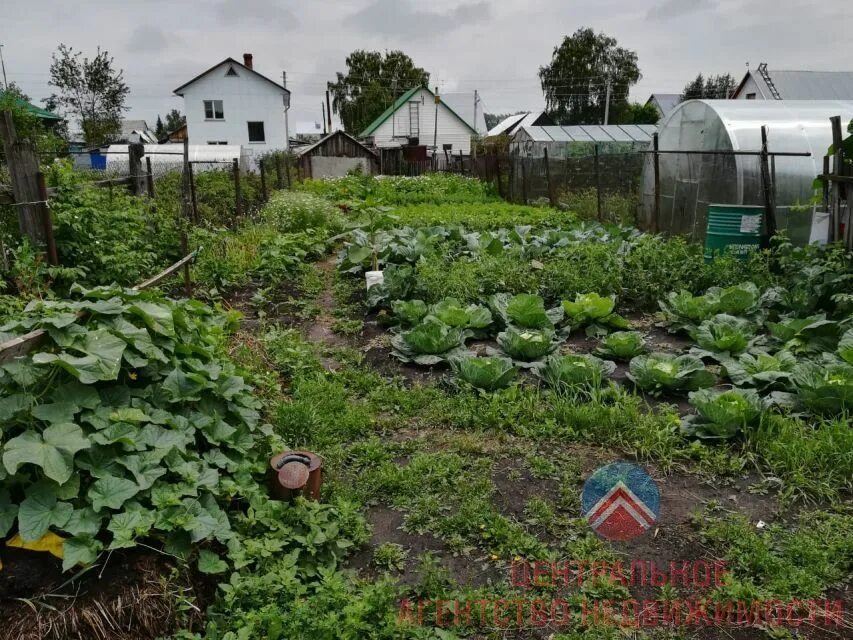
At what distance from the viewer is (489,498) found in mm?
3471

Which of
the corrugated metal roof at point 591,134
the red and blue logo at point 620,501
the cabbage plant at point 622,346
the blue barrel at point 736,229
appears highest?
the corrugated metal roof at point 591,134

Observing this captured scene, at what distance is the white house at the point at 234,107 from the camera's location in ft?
125

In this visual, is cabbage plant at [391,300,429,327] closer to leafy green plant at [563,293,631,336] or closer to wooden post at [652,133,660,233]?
leafy green plant at [563,293,631,336]

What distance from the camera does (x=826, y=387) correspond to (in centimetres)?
402

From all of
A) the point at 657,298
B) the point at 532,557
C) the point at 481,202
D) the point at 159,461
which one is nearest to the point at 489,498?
the point at 532,557

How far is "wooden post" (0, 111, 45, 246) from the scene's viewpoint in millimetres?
5340

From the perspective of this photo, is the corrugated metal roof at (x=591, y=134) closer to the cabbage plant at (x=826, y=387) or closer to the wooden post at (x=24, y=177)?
the wooden post at (x=24, y=177)

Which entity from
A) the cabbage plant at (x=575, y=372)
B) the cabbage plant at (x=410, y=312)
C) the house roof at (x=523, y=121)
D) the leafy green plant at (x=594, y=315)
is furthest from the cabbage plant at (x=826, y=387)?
the house roof at (x=523, y=121)

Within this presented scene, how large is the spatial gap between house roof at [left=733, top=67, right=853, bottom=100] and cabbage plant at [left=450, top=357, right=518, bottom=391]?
29.6 meters

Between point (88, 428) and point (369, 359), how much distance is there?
10.1 ft

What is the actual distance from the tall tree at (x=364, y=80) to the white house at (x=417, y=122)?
348 inches

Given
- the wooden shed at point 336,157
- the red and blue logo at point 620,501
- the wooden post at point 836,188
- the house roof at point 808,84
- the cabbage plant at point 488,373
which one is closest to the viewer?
the red and blue logo at point 620,501

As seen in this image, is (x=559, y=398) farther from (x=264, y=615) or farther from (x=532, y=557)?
(x=264, y=615)

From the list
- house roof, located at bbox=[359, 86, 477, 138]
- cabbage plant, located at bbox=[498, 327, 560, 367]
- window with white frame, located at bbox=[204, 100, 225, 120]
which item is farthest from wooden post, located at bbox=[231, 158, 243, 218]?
house roof, located at bbox=[359, 86, 477, 138]
